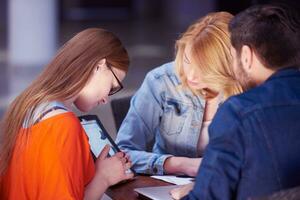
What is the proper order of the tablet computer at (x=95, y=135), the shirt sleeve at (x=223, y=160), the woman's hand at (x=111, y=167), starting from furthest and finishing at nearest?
the tablet computer at (x=95, y=135) → the woman's hand at (x=111, y=167) → the shirt sleeve at (x=223, y=160)

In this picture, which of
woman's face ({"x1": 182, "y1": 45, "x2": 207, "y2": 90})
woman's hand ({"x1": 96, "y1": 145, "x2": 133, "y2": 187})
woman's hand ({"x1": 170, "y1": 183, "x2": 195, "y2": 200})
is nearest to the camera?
woman's hand ({"x1": 170, "y1": 183, "x2": 195, "y2": 200})

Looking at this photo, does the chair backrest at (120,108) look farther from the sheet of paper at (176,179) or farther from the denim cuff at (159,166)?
the sheet of paper at (176,179)

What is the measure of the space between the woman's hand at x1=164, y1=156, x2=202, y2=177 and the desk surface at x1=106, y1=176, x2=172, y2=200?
0.14m

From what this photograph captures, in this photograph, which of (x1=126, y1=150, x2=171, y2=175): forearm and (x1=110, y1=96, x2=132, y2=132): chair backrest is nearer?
(x1=126, y1=150, x2=171, y2=175): forearm

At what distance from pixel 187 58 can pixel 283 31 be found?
107cm

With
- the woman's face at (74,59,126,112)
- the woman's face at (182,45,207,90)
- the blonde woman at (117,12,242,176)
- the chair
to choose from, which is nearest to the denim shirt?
the blonde woman at (117,12,242,176)

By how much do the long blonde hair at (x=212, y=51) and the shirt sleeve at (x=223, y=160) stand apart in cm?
103

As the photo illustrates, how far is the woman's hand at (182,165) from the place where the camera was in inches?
111

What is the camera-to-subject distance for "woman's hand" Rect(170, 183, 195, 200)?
233 cm

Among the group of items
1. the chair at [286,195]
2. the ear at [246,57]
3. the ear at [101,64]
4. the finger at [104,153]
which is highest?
the ear at [246,57]

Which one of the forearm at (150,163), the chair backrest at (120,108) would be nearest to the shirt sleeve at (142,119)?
the forearm at (150,163)

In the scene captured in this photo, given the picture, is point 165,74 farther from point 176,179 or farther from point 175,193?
point 175,193

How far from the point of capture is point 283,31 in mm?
1926

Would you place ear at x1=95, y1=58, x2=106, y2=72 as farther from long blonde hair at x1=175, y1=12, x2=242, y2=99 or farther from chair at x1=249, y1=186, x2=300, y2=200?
chair at x1=249, y1=186, x2=300, y2=200
